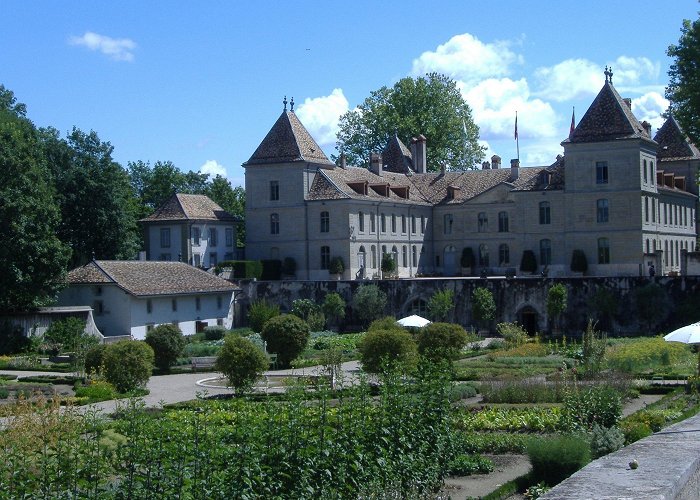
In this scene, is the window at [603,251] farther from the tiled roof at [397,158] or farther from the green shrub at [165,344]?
the green shrub at [165,344]

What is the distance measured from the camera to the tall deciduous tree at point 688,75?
144 feet

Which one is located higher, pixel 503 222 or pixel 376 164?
pixel 376 164

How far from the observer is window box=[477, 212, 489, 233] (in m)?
66.6

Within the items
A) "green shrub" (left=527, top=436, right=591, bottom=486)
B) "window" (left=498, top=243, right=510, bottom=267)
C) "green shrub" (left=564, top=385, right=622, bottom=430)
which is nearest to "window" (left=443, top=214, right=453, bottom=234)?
"window" (left=498, top=243, right=510, bottom=267)

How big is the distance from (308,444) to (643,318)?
38541 mm

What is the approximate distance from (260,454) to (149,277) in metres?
39.4

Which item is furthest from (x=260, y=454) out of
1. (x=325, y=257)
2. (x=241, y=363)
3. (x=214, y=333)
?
(x=325, y=257)

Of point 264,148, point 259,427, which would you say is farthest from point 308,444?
point 264,148

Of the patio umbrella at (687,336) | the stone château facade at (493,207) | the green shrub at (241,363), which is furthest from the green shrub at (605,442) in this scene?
the stone château facade at (493,207)

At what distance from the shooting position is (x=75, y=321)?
147 feet

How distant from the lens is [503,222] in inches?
2594

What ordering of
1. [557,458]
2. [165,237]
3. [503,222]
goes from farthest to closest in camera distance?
[503,222] < [165,237] < [557,458]

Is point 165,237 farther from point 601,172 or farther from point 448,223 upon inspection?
point 601,172

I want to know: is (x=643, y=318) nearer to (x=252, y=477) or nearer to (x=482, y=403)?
(x=482, y=403)
